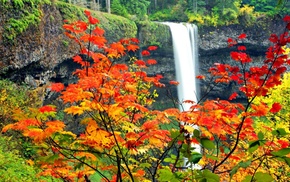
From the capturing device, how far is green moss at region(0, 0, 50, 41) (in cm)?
761

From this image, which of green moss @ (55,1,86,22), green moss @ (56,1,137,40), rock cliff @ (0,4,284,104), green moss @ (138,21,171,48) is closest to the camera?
rock cliff @ (0,4,284,104)

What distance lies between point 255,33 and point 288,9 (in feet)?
15.1

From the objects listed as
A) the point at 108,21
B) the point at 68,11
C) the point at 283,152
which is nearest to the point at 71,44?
the point at 68,11

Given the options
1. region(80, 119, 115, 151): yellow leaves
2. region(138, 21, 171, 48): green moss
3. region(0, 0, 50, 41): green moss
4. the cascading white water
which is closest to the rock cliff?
region(138, 21, 171, 48): green moss

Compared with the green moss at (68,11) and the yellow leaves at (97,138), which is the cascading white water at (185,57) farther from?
the yellow leaves at (97,138)

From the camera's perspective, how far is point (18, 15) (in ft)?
26.3

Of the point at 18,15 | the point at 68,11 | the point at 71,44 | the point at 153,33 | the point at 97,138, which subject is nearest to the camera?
the point at 97,138

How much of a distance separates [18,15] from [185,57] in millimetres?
14676

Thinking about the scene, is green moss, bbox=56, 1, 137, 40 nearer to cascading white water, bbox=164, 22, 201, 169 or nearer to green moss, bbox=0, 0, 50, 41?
green moss, bbox=0, 0, 50, 41

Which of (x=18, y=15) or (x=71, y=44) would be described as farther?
(x=71, y=44)

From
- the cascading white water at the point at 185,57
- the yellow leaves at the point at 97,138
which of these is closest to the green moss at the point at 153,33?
the cascading white water at the point at 185,57

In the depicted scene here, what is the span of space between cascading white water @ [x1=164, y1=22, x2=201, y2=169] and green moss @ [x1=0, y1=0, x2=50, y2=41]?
42.5 ft

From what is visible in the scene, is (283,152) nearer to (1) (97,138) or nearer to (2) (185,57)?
(1) (97,138)

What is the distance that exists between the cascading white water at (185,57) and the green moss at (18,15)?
12960 millimetres
